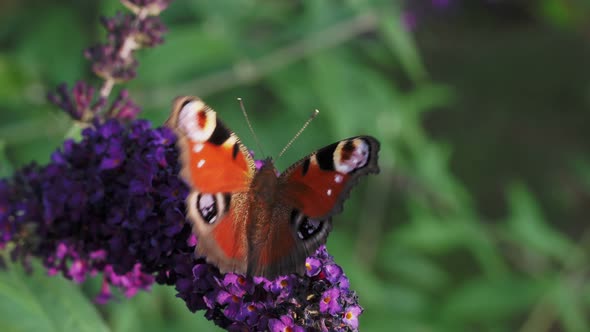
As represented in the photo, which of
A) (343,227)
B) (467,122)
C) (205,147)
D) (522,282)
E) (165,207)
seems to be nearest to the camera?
(205,147)

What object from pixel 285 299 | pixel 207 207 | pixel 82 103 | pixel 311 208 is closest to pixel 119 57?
pixel 82 103

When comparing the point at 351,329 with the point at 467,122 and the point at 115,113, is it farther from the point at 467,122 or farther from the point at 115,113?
the point at 467,122

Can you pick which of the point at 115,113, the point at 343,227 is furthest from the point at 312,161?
the point at 343,227

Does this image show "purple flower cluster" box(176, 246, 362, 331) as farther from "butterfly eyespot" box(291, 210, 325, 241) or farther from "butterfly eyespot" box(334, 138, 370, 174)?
"butterfly eyespot" box(334, 138, 370, 174)

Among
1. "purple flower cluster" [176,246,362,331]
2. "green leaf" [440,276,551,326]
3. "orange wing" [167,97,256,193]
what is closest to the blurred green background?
"green leaf" [440,276,551,326]

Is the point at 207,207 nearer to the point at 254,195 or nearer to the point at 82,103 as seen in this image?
the point at 254,195

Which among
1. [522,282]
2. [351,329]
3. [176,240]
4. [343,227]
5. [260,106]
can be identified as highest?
[260,106]

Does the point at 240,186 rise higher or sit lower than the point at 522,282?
lower
